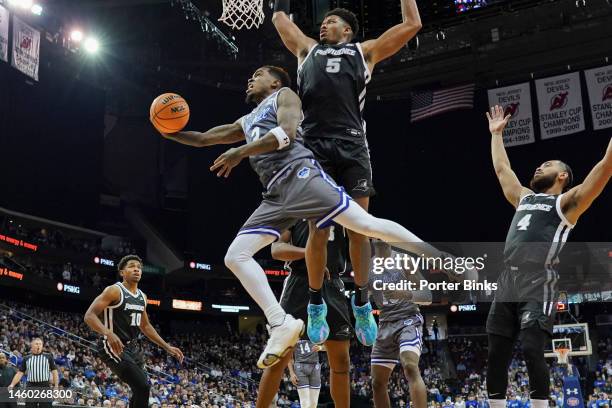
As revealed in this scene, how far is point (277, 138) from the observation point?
211 inches

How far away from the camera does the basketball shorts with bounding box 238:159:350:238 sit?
5375 millimetres

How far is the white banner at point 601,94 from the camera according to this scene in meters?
24.3

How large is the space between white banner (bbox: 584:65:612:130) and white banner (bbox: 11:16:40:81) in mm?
18326

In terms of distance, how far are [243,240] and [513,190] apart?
262 centimetres

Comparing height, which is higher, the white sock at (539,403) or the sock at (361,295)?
the sock at (361,295)

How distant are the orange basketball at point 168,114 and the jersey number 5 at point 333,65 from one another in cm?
128

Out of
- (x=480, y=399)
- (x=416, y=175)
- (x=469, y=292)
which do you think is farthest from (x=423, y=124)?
(x=480, y=399)

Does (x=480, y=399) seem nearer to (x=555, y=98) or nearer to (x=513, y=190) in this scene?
(x=555, y=98)

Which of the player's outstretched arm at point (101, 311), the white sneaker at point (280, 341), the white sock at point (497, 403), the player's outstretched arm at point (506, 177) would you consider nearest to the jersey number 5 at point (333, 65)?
the player's outstretched arm at point (506, 177)

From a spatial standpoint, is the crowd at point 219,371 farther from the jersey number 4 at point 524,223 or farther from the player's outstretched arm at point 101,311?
the jersey number 4 at point 524,223

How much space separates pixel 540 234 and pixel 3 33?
19.1 meters

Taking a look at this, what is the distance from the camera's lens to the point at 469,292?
106 feet

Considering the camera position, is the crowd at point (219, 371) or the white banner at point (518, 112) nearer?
the crowd at point (219, 371)

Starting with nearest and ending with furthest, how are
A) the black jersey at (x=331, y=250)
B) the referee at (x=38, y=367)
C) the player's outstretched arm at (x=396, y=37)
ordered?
the player's outstretched arm at (x=396, y=37), the black jersey at (x=331, y=250), the referee at (x=38, y=367)
